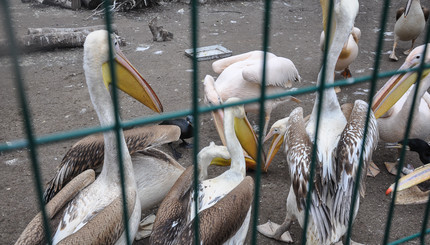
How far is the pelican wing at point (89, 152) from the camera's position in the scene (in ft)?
7.24

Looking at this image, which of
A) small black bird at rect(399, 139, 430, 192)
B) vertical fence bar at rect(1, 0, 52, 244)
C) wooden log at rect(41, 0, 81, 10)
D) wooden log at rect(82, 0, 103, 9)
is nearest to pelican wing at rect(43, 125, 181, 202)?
vertical fence bar at rect(1, 0, 52, 244)

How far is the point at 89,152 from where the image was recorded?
224cm

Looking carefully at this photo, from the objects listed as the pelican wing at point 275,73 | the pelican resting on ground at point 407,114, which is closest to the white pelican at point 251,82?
the pelican wing at point 275,73

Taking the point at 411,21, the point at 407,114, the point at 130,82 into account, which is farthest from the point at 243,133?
the point at 411,21

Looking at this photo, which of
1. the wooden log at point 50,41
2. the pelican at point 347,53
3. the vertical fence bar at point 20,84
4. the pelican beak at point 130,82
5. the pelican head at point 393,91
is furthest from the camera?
the wooden log at point 50,41

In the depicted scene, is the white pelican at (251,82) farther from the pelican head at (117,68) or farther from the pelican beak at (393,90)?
the pelican head at (117,68)

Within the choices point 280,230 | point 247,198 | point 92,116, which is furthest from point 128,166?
point 92,116

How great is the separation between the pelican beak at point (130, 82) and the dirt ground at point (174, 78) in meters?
0.62

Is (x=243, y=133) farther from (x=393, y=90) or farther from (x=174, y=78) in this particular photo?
(x=174, y=78)

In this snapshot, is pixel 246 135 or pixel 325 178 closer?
pixel 325 178

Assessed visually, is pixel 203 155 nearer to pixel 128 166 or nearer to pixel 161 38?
pixel 128 166

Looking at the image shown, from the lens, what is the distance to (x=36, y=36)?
495 centimetres

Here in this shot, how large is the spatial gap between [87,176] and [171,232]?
0.56m

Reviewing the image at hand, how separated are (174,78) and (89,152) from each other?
2.18m
